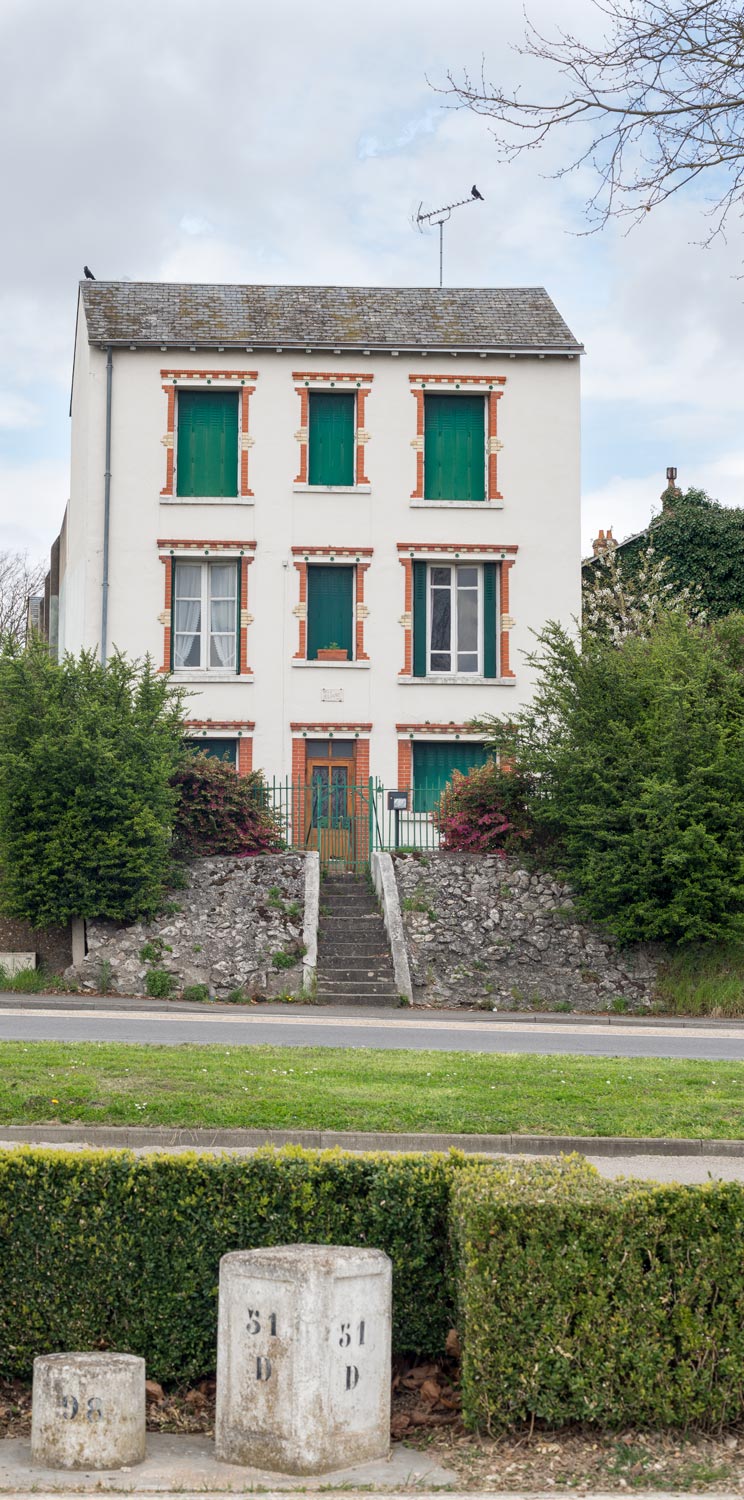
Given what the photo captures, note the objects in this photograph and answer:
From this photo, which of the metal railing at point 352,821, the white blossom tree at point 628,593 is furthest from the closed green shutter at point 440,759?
the white blossom tree at point 628,593

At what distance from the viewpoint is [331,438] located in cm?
3384

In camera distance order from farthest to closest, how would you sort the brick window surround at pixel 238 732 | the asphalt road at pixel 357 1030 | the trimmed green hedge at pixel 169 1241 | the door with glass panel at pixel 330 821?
the brick window surround at pixel 238 732, the door with glass panel at pixel 330 821, the asphalt road at pixel 357 1030, the trimmed green hedge at pixel 169 1241

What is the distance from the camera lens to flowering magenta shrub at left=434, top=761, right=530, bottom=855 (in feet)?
82.9

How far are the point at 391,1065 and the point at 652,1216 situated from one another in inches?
286

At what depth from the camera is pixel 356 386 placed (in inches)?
1325

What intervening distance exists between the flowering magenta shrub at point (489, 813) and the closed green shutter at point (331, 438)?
10.3 metres

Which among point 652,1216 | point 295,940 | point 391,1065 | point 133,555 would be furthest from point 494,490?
point 652,1216

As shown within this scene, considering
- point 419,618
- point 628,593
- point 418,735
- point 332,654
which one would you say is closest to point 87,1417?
point 418,735

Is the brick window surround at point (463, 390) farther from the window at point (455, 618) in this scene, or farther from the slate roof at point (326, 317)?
the window at point (455, 618)

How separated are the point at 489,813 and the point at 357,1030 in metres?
7.86

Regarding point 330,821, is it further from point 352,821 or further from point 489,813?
point 489,813

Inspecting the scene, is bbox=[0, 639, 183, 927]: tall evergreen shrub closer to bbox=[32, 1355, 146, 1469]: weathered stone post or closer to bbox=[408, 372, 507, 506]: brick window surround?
bbox=[408, 372, 507, 506]: brick window surround

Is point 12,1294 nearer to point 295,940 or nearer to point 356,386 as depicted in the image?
point 295,940

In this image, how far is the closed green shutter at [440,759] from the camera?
33.1 m
